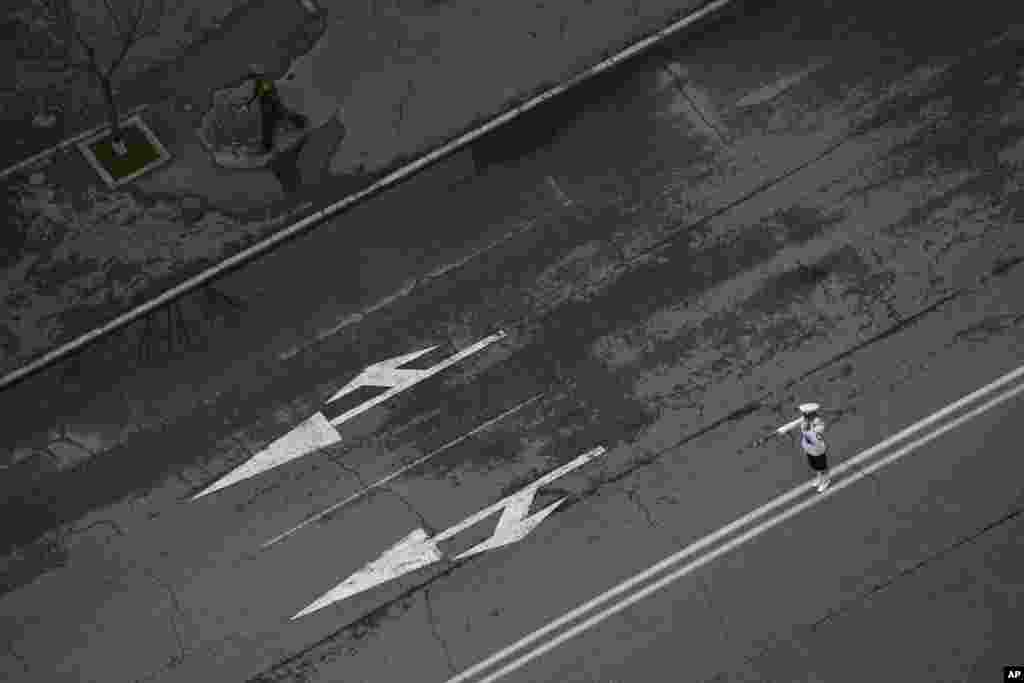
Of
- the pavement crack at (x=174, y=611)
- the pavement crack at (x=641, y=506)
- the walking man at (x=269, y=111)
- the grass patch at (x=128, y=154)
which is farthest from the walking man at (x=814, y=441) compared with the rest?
the grass patch at (x=128, y=154)

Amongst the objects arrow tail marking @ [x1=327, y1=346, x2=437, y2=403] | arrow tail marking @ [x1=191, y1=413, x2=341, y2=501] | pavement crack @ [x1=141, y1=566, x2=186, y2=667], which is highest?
arrow tail marking @ [x1=327, y1=346, x2=437, y2=403]

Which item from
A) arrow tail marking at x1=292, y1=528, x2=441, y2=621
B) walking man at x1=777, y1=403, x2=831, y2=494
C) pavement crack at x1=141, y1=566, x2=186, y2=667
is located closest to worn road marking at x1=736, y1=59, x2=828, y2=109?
walking man at x1=777, y1=403, x2=831, y2=494

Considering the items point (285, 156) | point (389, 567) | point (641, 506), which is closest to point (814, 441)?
point (641, 506)

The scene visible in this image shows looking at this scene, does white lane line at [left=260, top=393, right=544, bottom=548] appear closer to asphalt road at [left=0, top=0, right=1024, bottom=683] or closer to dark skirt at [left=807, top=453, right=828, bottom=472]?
asphalt road at [left=0, top=0, right=1024, bottom=683]

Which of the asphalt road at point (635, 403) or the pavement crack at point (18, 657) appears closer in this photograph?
the asphalt road at point (635, 403)

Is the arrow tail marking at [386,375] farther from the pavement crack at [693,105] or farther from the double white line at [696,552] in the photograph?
the pavement crack at [693,105]

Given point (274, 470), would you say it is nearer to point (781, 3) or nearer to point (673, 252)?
point (673, 252)
